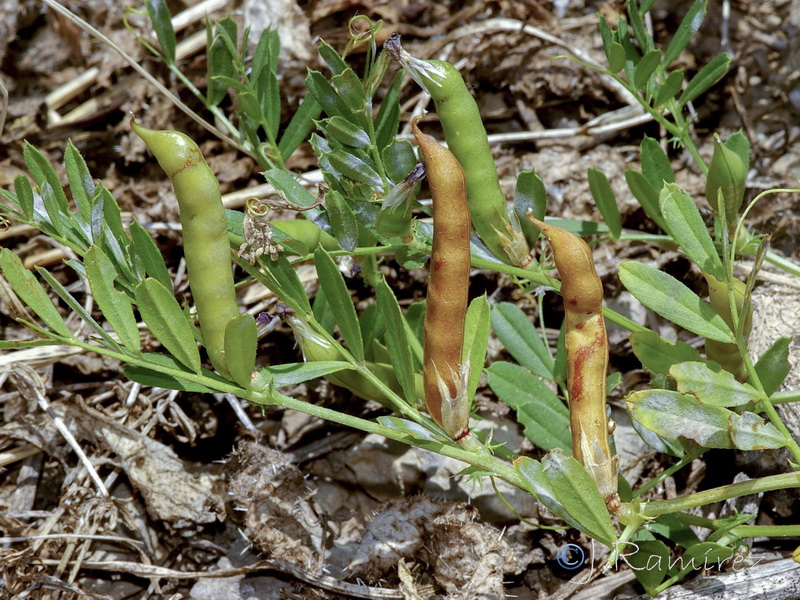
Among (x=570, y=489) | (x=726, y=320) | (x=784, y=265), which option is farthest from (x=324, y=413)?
(x=784, y=265)

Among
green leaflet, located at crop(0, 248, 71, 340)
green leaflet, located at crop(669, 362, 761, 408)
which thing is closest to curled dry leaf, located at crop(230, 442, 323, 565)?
green leaflet, located at crop(0, 248, 71, 340)

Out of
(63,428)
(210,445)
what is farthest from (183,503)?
(63,428)

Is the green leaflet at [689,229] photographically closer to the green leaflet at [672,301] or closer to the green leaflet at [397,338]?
the green leaflet at [672,301]

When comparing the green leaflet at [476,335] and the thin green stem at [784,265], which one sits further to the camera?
the thin green stem at [784,265]

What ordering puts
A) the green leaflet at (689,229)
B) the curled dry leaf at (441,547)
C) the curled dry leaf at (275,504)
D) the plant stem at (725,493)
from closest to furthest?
the plant stem at (725,493)
the green leaflet at (689,229)
the curled dry leaf at (441,547)
the curled dry leaf at (275,504)

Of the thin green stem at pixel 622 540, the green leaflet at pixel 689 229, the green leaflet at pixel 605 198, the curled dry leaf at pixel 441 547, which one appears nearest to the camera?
the thin green stem at pixel 622 540

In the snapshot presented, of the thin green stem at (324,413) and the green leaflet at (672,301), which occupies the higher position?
the green leaflet at (672,301)

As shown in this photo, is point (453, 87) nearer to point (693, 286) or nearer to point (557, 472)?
point (557, 472)

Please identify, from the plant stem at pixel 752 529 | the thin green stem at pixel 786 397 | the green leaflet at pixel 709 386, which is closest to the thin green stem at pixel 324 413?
the green leaflet at pixel 709 386
